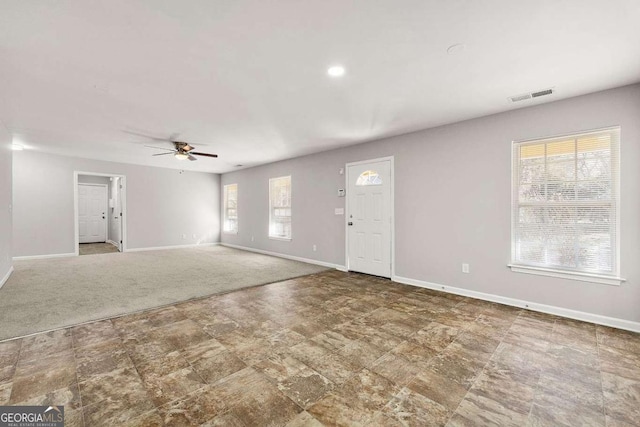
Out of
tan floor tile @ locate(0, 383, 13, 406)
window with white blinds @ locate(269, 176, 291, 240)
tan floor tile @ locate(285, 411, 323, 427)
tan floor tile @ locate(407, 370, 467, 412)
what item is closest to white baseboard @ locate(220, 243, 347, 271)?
window with white blinds @ locate(269, 176, 291, 240)

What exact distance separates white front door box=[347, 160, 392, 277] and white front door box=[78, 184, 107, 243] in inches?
369

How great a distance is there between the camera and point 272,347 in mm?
2494

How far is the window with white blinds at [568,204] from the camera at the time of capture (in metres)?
3.07

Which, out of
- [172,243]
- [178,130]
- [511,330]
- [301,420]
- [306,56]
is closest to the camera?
[301,420]

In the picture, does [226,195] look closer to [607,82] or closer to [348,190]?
[348,190]

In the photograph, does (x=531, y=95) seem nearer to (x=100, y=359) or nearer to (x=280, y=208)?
(x=100, y=359)

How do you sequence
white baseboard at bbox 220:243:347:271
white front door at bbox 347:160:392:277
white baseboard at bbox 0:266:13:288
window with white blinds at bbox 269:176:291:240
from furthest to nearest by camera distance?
1. window with white blinds at bbox 269:176:291:240
2. white baseboard at bbox 220:243:347:271
3. white front door at bbox 347:160:392:277
4. white baseboard at bbox 0:266:13:288

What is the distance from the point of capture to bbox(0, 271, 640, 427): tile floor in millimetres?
1688

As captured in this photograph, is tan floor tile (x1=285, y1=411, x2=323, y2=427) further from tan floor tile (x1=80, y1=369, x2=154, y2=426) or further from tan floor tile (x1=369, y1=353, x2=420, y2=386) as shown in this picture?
tan floor tile (x1=80, y1=369, x2=154, y2=426)

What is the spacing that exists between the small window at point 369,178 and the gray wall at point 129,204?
237 inches

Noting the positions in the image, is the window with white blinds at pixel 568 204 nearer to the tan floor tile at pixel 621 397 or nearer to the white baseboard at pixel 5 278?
the tan floor tile at pixel 621 397

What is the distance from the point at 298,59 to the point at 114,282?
4542mm

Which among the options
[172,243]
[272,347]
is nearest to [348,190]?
[272,347]

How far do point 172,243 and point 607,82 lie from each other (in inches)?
381
